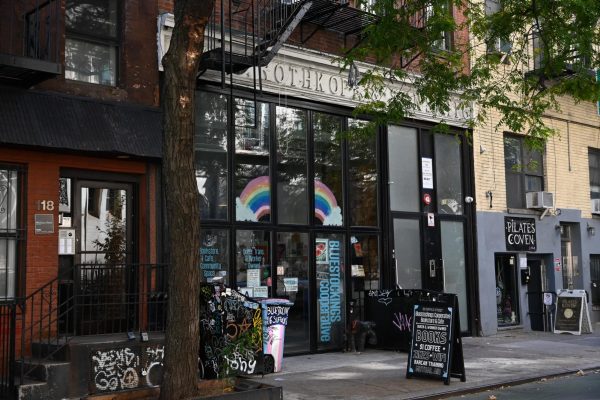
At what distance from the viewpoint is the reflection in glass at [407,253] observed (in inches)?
593

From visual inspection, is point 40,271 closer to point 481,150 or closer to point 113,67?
point 113,67

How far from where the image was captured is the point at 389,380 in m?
10.5

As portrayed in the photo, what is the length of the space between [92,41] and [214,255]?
4.00 meters

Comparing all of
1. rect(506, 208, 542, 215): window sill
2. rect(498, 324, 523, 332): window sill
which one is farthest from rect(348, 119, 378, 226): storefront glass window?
rect(498, 324, 523, 332): window sill

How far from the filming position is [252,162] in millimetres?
12742

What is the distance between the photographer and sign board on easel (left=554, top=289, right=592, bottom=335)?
16922mm

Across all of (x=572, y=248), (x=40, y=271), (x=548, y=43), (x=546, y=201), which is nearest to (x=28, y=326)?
(x=40, y=271)

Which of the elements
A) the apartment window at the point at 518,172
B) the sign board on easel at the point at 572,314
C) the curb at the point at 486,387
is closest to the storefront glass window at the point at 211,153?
the curb at the point at 486,387

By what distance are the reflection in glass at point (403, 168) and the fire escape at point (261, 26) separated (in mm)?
2720

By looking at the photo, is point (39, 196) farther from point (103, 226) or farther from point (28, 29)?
point (28, 29)

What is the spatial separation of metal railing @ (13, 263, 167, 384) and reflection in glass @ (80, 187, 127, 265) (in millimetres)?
269

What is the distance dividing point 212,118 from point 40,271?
159 inches

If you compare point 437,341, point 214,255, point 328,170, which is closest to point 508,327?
point 328,170

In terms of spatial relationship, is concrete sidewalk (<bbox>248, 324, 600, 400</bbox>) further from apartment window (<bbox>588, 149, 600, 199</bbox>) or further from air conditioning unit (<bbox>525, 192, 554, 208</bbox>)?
apartment window (<bbox>588, 149, 600, 199</bbox>)
